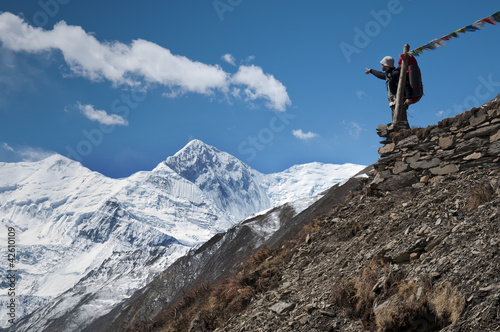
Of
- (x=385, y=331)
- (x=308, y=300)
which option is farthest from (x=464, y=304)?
(x=308, y=300)

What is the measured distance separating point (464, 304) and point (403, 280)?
55.1 inches

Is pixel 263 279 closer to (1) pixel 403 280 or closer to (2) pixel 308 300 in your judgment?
(2) pixel 308 300

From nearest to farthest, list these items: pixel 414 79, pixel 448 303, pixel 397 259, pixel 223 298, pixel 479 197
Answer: pixel 448 303 → pixel 397 259 → pixel 479 197 → pixel 223 298 → pixel 414 79

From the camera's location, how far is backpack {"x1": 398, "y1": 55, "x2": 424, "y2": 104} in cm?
1482

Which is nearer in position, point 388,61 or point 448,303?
point 448,303

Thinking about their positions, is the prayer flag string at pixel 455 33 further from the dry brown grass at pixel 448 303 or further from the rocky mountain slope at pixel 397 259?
the dry brown grass at pixel 448 303

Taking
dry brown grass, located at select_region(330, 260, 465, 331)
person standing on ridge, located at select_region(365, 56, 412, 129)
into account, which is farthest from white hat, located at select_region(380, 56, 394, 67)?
dry brown grass, located at select_region(330, 260, 465, 331)

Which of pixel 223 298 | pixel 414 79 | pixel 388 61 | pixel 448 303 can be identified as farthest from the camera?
pixel 388 61

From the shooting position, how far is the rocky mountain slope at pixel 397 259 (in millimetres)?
7352

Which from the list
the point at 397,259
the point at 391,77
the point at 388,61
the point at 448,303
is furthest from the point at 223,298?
the point at 388,61

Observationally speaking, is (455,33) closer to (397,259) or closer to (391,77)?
(391,77)

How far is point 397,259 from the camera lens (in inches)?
360

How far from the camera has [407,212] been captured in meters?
11.3

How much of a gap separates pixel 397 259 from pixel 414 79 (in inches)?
309
